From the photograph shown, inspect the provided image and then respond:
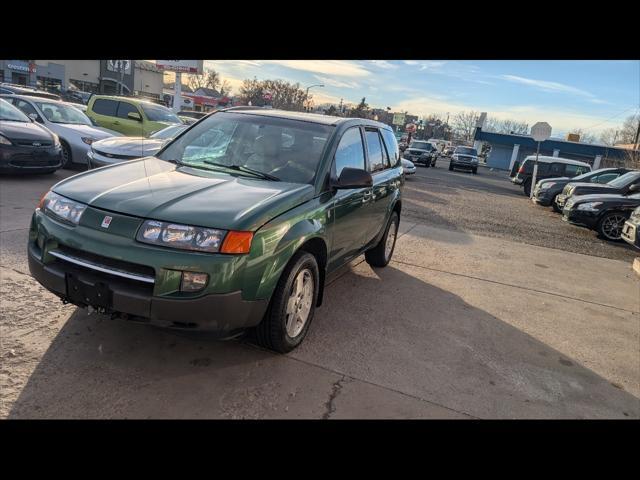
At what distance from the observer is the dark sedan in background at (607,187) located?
12.4 meters

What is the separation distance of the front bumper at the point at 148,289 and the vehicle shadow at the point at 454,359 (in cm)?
96

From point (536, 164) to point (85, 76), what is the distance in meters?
53.8

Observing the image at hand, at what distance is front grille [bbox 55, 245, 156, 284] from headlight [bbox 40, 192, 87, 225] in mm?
201

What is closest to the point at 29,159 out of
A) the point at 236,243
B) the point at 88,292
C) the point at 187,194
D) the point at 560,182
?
the point at 187,194

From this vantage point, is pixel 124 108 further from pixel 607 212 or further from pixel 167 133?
pixel 607 212

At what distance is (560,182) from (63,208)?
16.6 metres

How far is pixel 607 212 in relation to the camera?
11.2 meters

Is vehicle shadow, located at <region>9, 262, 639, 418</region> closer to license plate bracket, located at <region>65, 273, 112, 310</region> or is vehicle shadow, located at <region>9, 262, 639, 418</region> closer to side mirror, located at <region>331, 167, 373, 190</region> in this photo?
license plate bracket, located at <region>65, 273, 112, 310</region>

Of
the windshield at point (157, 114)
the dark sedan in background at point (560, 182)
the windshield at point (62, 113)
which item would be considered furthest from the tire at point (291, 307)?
the dark sedan in background at point (560, 182)

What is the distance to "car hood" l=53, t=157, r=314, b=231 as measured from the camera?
2.91m

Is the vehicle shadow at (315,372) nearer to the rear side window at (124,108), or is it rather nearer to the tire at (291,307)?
the tire at (291,307)

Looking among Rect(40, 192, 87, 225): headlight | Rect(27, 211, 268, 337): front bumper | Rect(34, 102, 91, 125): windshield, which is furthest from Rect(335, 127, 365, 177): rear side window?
Rect(34, 102, 91, 125): windshield

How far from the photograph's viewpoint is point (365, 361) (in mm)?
3604
